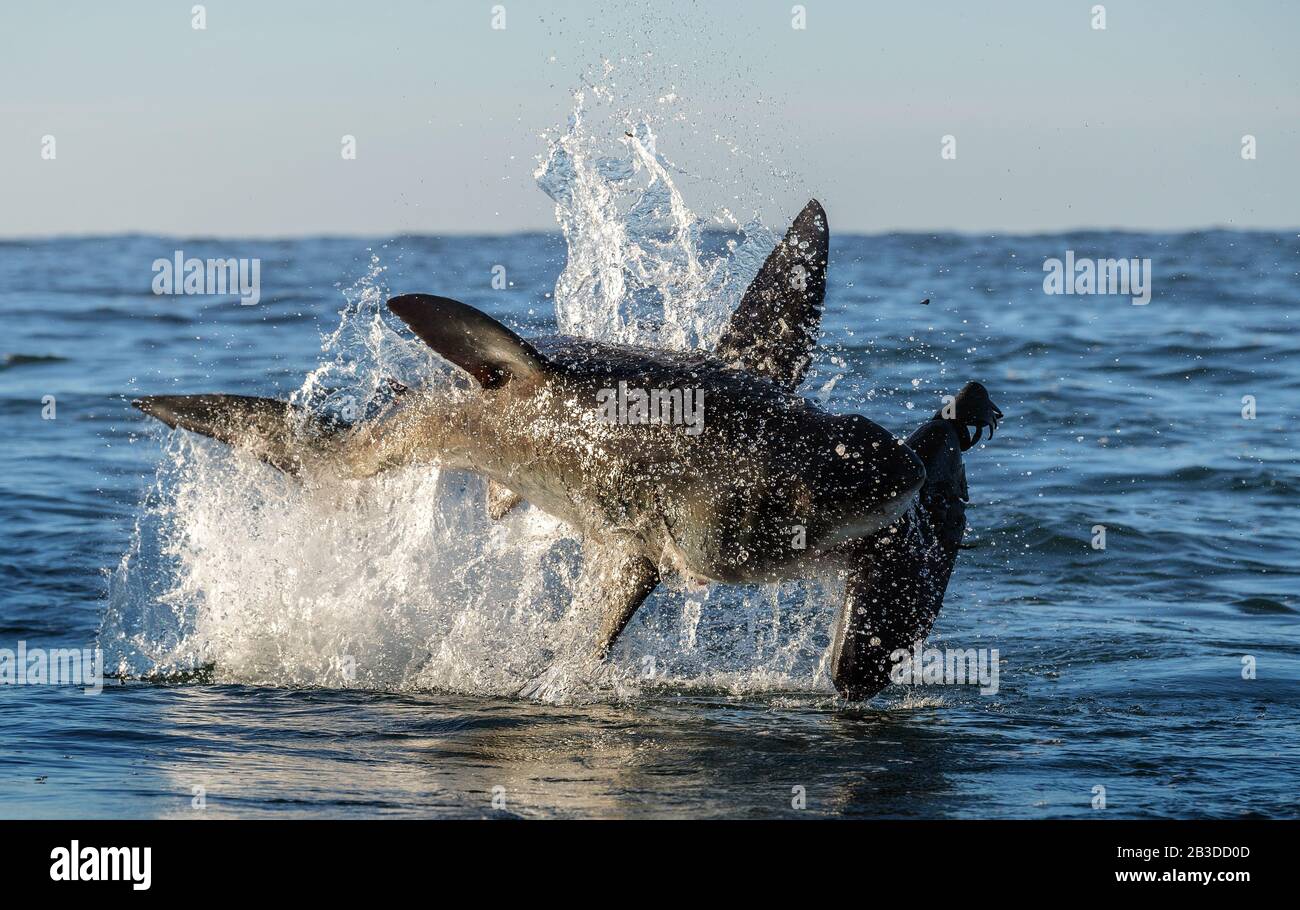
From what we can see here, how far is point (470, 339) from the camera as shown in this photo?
859cm

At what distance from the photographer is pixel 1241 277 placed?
44312mm

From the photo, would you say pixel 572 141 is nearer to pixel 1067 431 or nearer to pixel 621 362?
pixel 621 362

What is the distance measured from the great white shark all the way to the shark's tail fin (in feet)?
2.09

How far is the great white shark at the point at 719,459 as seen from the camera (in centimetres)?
770

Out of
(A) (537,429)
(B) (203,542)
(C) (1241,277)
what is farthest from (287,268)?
(A) (537,429)

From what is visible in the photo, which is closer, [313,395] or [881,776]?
[881,776]

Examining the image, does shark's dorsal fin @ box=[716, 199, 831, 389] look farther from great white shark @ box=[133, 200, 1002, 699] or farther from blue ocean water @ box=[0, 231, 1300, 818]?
blue ocean water @ box=[0, 231, 1300, 818]

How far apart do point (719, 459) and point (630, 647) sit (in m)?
2.87

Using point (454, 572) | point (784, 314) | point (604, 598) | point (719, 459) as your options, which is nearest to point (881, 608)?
point (719, 459)

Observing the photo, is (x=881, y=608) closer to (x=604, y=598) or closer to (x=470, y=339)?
(x=604, y=598)

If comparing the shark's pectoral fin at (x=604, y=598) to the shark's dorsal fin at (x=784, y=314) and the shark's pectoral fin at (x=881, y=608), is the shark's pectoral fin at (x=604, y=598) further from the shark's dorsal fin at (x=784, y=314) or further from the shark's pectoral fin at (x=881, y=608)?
the shark's dorsal fin at (x=784, y=314)

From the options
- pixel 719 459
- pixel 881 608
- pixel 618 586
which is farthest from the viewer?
pixel 618 586

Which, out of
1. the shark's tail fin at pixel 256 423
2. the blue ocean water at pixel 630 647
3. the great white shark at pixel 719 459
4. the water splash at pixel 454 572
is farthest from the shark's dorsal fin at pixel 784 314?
the shark's tail fin at pixel 256 423
